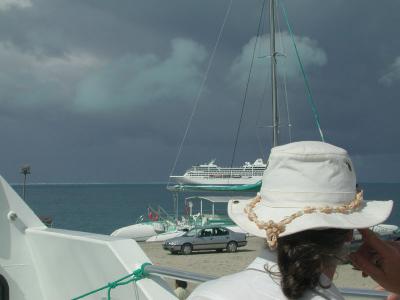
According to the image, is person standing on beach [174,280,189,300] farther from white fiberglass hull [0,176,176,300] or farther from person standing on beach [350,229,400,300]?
person standing on beach [350,229,400,300]

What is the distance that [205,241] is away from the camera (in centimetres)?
2750

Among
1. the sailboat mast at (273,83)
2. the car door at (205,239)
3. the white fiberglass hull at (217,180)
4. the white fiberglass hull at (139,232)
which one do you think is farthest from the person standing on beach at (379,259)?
the white fiberglass hull at (217,180)

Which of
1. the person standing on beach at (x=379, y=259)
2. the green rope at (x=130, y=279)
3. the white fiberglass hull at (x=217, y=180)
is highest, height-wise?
the person standing on beach at (x=379, y=259)

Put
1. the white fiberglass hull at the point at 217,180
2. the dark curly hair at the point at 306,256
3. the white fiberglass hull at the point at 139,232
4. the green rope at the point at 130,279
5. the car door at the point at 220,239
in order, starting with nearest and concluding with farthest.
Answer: the dark curly hair at the point at 306,256 → the green rope at the point at 130,279 → the car door at the point at 220,239 → the white fiberglass hull at the point at 139,232 → the white fiberglass hull at the point at 217,180

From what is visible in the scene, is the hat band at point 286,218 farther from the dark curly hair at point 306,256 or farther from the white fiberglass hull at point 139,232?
the white fiberglass hull at point 139,232

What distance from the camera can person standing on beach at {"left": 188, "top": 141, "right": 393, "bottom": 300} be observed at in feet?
4.96

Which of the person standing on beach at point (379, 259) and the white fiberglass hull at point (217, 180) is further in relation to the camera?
the white fiberglass hull at point (217, 180)

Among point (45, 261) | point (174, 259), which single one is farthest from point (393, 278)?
point (174, 259)

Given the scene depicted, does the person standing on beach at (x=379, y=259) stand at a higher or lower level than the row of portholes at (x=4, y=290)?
higher

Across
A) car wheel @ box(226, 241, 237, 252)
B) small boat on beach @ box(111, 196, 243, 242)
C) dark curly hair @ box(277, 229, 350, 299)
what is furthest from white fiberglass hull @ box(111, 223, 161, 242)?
dark curly hair @ box(277, 229, 350, 299)

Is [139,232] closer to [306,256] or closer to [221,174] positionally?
[306,256]

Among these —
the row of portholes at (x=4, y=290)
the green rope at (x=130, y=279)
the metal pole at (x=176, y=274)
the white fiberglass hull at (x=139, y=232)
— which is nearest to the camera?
the metal pole at (x=176, y=274)

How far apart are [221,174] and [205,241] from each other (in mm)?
49715

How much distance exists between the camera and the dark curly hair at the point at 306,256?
1.49 metres
